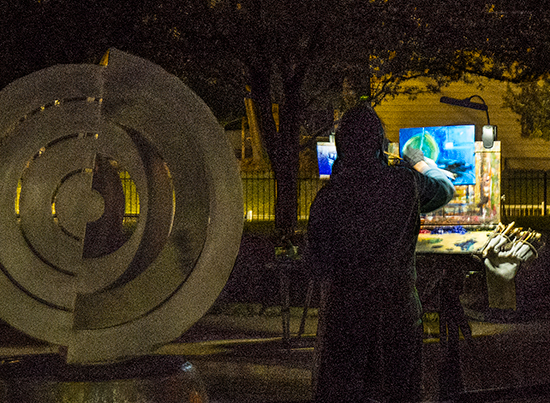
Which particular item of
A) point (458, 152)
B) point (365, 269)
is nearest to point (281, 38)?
point (458, 152)

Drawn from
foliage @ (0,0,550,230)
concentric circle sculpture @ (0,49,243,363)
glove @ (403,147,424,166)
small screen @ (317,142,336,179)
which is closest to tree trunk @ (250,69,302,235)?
foliage @ (0,0,550,230)

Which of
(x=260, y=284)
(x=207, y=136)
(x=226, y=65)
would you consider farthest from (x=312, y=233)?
(x=226, y=65)

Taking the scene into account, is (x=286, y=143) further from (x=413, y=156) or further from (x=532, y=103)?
(x=532, y=103)

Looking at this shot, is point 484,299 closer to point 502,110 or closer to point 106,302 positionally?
point 106,302

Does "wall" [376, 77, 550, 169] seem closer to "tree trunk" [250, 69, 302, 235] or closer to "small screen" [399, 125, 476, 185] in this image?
"tree trunk" [250, 69, 302, 235]

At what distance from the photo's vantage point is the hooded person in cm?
321

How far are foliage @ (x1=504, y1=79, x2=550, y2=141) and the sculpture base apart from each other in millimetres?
24183

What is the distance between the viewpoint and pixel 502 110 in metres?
25.5

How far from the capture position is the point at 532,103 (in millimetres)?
25141

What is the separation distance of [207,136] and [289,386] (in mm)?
3068

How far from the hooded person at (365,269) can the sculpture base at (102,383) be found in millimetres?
834

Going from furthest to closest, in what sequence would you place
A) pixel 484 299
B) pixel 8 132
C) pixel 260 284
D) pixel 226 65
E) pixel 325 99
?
pixel 325 99, pixel 226 65, pixel 260 284, pixel 484 299, pixel 8 132

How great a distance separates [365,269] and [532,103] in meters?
23.9

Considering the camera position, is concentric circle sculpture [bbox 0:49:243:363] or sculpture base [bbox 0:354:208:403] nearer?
sculpture base [bbox 0:354:208:403]
